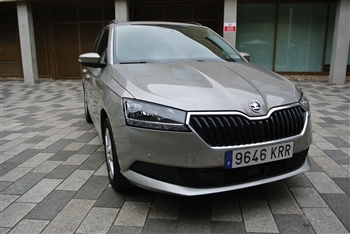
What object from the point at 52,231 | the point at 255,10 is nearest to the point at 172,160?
the point at 52,231

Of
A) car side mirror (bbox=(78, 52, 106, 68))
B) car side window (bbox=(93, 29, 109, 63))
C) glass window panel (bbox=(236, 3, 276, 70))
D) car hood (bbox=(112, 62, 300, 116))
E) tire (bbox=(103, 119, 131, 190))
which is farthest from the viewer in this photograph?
glass window panel (bbox=(236, 3, 276, 70))

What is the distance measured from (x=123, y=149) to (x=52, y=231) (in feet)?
2.70

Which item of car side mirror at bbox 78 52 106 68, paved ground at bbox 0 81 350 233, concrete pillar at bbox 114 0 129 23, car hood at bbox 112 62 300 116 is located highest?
concrete pillar at bbox 114 0 129 23

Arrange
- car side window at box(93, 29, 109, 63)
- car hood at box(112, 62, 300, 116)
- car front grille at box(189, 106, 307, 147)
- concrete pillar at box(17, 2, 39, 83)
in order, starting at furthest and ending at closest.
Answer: concrete pillar at box(17, 2, 39, 83) → car side window at box(93, 29, 109, 63) → car hood at box(112, 62, 300, 116) → car front grille at box(189, 106, 307, 147)

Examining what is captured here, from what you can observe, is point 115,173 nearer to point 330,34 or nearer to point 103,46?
point 103,46

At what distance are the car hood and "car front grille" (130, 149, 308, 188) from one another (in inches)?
17.8

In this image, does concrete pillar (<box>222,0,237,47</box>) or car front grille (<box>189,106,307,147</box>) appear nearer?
car front grille (<box>189,106,307,147</box>)

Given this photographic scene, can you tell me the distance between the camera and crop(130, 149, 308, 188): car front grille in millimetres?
2279

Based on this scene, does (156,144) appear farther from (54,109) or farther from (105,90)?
(54,109)

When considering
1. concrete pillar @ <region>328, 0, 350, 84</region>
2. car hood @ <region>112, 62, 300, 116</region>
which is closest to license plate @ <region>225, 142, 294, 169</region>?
car hood @ <region>112, 62, 300, 116</region>

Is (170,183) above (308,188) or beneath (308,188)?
above

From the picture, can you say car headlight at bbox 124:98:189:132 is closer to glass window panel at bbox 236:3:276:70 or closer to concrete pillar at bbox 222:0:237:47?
concrete pillar at bbox 222:0:237:47

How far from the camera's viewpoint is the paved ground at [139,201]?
93.0 inches

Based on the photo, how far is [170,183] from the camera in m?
2.31
